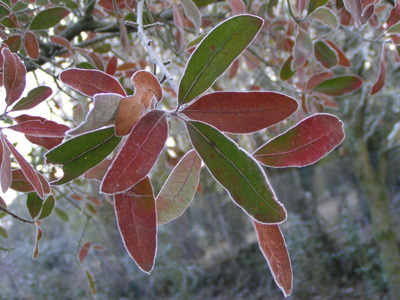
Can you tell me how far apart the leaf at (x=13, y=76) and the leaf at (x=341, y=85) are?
0.69 m

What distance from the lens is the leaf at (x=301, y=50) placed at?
82 cm

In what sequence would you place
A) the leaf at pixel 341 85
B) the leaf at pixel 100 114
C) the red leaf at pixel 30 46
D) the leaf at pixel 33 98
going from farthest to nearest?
the leaf at pixel 341 85 → the red leaf at pixel 30 46 → the leaf at pixel 33 98 → the leaf at pixel 100 114

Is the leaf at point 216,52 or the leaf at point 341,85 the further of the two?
the leaf at point 341,85

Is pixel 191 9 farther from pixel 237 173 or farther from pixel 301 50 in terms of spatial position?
pixel 237 173

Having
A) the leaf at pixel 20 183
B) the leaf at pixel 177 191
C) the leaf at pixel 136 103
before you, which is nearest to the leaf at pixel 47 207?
A: the leaf at pixel 20 183

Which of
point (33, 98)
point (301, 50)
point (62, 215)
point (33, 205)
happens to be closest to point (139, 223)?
point (33, 98)

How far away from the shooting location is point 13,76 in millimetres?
536

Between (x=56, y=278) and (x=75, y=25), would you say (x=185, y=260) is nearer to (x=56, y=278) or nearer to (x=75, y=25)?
(x=56, y=278)

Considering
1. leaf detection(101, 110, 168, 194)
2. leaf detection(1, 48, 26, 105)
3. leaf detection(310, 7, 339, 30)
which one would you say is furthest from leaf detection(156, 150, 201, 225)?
leaf detection(310, 7, 339, 30)

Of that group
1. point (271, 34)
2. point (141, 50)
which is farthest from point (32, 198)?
point (141, 50)

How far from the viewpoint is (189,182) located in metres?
0.50

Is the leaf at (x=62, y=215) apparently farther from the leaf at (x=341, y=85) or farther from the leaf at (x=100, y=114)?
the leaf at (x=100, y=114)

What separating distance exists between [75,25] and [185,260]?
492 cm

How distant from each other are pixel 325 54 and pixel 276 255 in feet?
2.16
